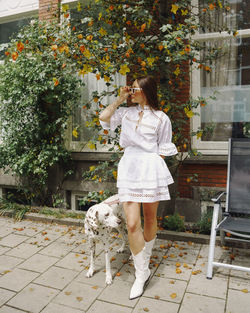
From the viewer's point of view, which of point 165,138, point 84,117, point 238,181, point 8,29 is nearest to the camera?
point 165,138

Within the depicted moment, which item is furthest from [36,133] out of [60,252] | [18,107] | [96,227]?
[96,227]

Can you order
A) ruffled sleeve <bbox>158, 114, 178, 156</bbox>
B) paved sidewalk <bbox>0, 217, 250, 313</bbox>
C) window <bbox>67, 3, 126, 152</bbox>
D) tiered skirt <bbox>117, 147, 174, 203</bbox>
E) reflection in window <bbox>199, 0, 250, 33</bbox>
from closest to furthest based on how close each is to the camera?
paved sidewalk <bbox>0, 217, 250, 313</bbox>, tiered skirt <bbox>117, 147, 174, 203</bbox>, ruffled sleeve <bbox>158, 114, 178, 156</bbox>, reflection in window <bbox>199, 0, 250, 33</bbox>, window <bbox>67, 3, 126, 152</bbox>

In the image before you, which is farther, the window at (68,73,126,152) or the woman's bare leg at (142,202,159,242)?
the window at (68,73,126,152)

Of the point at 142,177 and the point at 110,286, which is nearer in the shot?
the point at 142,177

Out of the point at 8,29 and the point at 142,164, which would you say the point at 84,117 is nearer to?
the point at 8,29

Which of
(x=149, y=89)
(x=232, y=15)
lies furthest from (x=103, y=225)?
(x=232, y=15)

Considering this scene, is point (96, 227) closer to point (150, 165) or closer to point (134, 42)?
point (150, 165)

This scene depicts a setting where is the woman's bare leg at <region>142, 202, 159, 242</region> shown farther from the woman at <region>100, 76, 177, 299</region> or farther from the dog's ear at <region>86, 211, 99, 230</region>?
the dog's ear at <region>86, 211, 99, 230</region>

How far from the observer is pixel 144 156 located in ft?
9.99

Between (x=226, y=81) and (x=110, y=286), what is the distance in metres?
3.82

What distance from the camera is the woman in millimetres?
3006

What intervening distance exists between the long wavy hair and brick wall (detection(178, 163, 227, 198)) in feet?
7.39

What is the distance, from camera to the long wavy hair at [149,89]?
9.97 feet

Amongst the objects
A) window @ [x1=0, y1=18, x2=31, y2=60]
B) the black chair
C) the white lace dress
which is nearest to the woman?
the white lace dress
